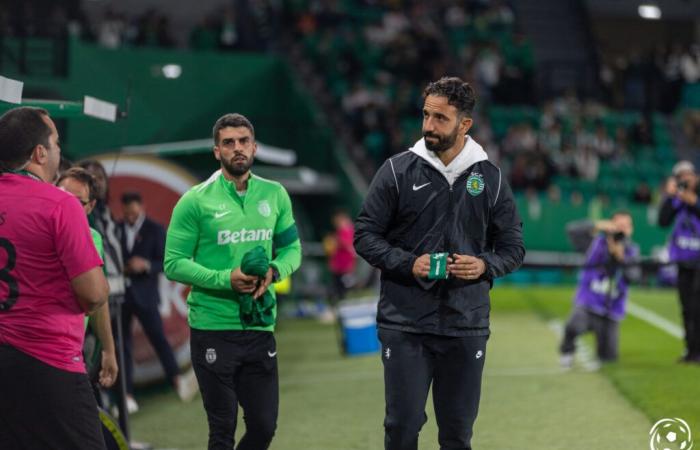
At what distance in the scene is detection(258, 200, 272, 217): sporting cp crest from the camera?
7.04m

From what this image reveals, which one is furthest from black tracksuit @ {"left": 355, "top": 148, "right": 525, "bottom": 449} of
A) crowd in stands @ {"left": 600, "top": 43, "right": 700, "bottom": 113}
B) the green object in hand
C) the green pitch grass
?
crowd in stands @ {"left": 600, "top": 43, "right": 700, "bottom": 113}

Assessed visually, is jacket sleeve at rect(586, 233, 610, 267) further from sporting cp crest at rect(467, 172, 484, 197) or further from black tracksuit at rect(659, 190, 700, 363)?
sporting cp crest at rect(467, 172, 484, 197)

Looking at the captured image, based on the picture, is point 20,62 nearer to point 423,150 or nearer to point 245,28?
point 245,28

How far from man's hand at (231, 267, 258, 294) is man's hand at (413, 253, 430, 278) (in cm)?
104

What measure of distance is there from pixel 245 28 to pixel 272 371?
68.6ft

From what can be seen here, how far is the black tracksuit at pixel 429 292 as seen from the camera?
20.6ft

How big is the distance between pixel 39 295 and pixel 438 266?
6.49 ft

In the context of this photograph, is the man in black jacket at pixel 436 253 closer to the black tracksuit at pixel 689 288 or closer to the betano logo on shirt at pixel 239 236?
the betano logo on shirt at pixel 239 236

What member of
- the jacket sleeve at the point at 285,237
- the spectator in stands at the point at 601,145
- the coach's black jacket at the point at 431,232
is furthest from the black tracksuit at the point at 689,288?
the spectator in stands at the point at 601,145

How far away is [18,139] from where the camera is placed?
5.37 m

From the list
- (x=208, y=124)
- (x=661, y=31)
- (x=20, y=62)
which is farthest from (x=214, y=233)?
(x=661, y=31)

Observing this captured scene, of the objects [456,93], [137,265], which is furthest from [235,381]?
[137,265]

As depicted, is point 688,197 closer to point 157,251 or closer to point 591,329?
point 591,329

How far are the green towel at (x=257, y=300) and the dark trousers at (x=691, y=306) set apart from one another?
7.40 meters
